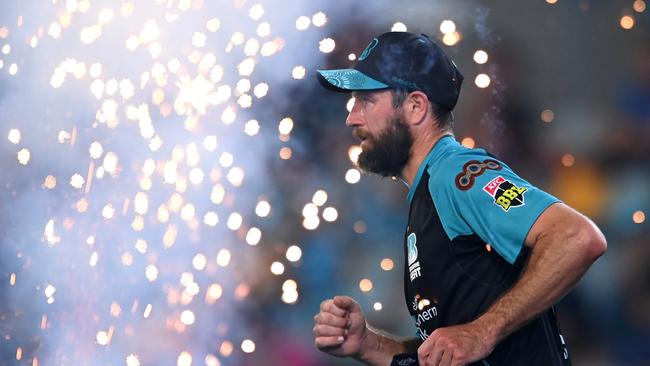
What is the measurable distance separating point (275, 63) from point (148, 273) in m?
1.31

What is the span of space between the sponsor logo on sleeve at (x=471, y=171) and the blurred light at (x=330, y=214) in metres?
2.66

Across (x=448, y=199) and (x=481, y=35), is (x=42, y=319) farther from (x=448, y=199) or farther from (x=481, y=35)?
(x=448, y=199)

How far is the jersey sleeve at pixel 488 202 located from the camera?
70.2 inches

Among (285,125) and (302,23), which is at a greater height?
(302,23)

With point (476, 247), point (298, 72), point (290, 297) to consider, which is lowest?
point (290, 297)

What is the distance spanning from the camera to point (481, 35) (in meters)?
4.48

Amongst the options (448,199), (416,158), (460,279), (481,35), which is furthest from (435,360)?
(481,35)

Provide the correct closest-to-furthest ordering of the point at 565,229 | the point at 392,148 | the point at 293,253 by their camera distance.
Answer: the point at 565,229, the point at 392,148, the point at 293,253

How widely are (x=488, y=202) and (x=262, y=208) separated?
2848 millimetres

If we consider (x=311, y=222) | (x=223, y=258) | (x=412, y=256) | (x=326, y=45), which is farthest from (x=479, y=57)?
(x=412, y=256)

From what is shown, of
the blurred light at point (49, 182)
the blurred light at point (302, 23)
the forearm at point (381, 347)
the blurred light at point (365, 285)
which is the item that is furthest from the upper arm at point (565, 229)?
the blurred light at point (49, 182)

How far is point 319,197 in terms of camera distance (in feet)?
15.0

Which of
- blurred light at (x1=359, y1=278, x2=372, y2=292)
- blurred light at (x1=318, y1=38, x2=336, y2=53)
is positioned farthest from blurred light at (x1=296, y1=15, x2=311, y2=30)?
blurred light at (x1=359, y1=278, x2=372, y2=292)

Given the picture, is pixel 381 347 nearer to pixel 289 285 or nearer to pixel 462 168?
pixel 462 168
